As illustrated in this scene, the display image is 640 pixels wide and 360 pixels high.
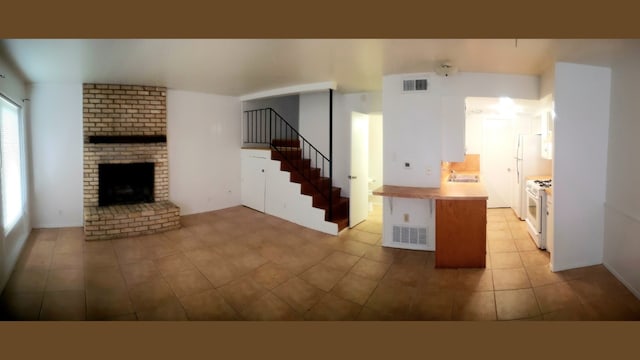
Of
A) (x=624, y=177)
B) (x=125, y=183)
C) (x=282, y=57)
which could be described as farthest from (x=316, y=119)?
(x=624, y=177)

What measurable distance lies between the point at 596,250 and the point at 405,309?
264 cm

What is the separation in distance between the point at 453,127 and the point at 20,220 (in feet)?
20.0

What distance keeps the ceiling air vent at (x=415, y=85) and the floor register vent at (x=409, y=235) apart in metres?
1.90

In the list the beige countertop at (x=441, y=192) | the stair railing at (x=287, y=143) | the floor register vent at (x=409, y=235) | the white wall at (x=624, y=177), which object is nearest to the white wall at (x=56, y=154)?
the stair railing at (x=287, y=143)

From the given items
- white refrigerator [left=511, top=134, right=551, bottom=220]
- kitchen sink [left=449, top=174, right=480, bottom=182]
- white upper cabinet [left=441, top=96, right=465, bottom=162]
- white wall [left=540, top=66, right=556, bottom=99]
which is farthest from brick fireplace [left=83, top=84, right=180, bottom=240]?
white refrigerator [left=511, top=134, right=551, bottom=220]

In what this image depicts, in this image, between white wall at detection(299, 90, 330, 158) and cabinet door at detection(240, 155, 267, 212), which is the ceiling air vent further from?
cabinet door at detection(240, 155, 267, 212)

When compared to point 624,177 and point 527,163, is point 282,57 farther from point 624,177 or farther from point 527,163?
point 527,163

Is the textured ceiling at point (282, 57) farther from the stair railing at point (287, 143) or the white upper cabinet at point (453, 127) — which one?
the stair railing at point (287, 143)

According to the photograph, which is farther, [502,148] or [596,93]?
[502,148]

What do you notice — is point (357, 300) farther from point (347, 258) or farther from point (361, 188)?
point (361, 188)

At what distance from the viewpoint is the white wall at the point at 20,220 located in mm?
3303

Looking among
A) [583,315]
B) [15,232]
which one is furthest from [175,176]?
[583,315]

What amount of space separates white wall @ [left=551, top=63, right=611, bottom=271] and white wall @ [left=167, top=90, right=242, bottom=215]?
5655 mm

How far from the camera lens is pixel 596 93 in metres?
3.53
